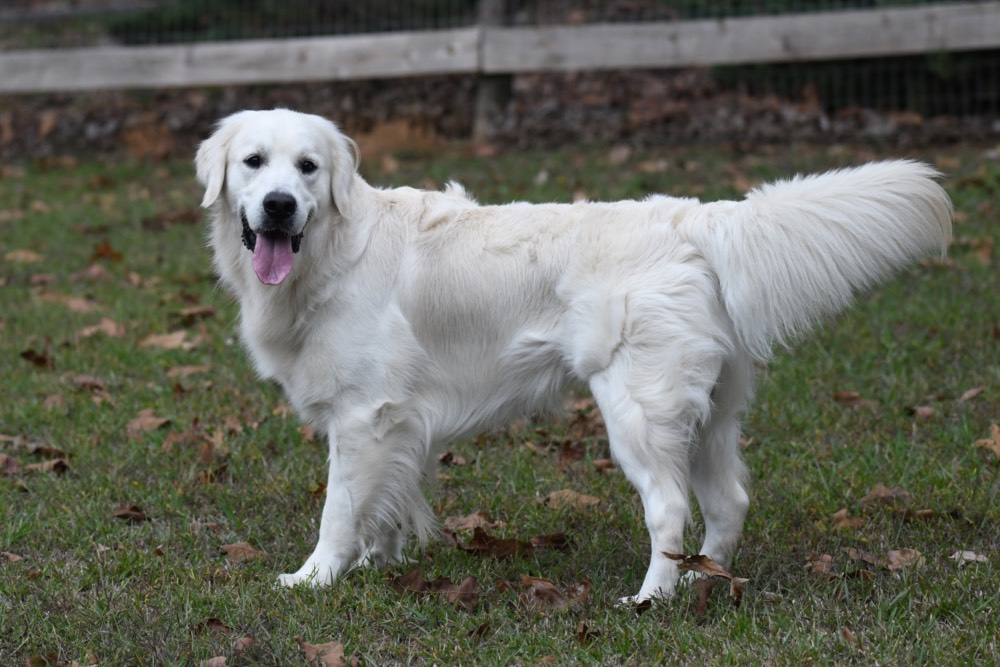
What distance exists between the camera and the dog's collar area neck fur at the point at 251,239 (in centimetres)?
385

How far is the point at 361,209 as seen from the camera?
3.98 meters

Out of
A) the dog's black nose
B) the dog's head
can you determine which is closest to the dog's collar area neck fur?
the dog's head

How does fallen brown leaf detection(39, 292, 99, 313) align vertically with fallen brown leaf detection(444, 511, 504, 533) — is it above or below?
below

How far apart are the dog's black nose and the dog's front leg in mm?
721

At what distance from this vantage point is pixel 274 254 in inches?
150

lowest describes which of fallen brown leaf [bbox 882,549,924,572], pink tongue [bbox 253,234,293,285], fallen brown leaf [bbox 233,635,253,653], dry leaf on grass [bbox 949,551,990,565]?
fallen brown leaf [bbox 233,635,253,653]

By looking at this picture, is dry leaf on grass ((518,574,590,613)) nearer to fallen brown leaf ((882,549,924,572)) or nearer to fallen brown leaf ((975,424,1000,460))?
fallen brown leaf ((882,549,924,572))

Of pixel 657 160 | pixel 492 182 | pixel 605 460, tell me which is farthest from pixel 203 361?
pixel 657 160

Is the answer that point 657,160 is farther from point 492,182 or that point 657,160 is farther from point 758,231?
point 758,231

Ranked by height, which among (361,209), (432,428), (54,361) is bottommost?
(54,361)

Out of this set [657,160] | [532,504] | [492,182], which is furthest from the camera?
[657,160]

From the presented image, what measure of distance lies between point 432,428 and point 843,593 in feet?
4.45

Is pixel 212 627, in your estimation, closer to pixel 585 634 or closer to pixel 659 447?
pixel 585 634

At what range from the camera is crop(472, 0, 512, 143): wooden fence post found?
1126 centimetres
